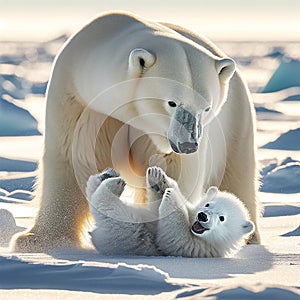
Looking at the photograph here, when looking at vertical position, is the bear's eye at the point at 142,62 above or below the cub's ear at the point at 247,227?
above

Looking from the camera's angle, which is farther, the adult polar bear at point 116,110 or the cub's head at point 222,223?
the adult polar bear at point 116,110

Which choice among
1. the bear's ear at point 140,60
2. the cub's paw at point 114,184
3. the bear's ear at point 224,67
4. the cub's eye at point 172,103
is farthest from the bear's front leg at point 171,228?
the bear's ear at point 224,67

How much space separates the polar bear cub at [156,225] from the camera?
512 centimetres

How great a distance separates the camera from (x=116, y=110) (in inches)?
228

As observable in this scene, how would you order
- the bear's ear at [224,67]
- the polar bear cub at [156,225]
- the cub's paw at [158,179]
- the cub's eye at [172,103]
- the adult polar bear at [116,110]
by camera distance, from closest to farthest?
the polar bear cub at [156,225]
the cub's paw at [158,179]
the cub's eye at [172,103]
the adult polar bear at [116,110]
the bear's ear at [224,67]

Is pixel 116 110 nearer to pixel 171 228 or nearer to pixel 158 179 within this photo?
pixel 158 179

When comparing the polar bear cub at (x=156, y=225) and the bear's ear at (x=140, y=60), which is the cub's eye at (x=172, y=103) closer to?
the bear's ear at (x=140, y=60)

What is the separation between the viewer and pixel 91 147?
19.3ft

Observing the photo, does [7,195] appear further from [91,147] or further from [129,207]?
[129,207]

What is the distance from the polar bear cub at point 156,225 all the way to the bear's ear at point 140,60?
619 mm

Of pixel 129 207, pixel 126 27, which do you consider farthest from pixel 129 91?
pixel 129 207

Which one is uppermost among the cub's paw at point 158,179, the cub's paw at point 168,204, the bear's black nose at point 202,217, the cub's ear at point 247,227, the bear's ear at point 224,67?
the bear's ear at point 224,67

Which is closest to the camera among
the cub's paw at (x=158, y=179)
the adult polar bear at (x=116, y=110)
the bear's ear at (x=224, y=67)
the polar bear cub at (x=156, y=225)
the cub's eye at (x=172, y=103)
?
the polar bear cub at (x=156, y=225)

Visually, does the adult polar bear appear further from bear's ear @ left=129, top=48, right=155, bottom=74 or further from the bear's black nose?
the bear's black nose
